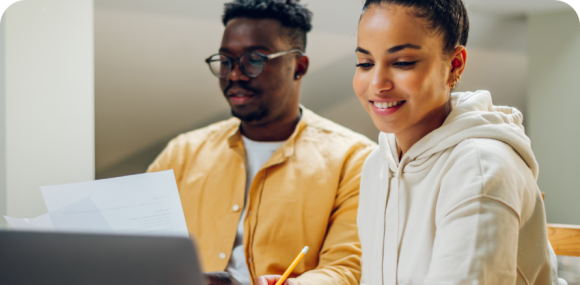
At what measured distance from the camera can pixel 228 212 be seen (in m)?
1.50

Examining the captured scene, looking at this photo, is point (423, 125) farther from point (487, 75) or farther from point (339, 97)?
point (487, 75)

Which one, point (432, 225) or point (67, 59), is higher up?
point (67, 59)

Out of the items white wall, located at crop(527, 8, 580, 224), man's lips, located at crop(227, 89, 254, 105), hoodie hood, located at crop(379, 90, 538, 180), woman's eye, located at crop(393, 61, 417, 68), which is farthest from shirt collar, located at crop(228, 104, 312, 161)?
white wall, located at crop(527, 8, 580, 224)

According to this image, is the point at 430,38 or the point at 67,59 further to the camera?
the point at 67,59

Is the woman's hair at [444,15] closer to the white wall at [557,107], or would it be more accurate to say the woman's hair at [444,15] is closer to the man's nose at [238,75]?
the man's nose at [238,75]

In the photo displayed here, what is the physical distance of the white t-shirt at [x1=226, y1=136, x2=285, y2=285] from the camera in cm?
146

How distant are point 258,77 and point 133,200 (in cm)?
78

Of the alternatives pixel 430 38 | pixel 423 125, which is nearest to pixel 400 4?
pixel 430 38

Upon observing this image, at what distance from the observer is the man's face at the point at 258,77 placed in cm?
155

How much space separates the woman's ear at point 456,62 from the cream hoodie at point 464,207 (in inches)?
2.1

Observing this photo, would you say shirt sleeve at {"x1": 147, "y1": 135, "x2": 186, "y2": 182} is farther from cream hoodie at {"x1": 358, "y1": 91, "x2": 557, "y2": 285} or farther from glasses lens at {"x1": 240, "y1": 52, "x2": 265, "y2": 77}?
cream hoodie at {"x1": 358, "y1": 91, "x2": 557, "y2": 285}

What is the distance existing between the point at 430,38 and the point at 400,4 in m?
0.08

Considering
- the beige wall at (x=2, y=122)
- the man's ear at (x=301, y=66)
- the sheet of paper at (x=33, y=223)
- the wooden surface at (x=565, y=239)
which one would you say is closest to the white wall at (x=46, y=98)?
the beige wall at (x=2, y=122)

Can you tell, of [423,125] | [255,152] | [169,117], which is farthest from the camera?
[169,117]
